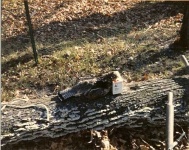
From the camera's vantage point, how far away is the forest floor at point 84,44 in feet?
22.8

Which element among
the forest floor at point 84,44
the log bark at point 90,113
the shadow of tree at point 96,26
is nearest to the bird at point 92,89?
the log bark at point 90,113

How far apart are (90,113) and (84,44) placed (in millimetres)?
3102

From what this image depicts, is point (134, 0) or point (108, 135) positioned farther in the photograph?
point (134, 0)

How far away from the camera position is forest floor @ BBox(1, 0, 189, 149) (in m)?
6.95

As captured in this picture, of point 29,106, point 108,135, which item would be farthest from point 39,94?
point 108,135

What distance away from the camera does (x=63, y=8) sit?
9578mm

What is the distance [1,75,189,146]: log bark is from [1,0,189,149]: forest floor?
280mm

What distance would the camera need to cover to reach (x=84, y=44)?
26.5 feet

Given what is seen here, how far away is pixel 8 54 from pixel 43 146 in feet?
10.5

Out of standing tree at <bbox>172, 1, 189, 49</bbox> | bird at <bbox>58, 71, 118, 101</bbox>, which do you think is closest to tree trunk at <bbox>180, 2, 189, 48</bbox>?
standing tree at <bbox>172, 1, 189, 49</bbox>

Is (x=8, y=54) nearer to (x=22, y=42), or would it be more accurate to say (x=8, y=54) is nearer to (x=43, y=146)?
(x=22, y=42)

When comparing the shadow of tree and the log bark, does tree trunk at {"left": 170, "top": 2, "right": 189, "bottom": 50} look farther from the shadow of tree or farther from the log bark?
the log bark

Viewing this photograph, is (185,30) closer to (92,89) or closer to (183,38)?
(183,38)

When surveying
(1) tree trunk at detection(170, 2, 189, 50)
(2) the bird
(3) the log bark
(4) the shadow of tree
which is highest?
(4) the shadow of tree
